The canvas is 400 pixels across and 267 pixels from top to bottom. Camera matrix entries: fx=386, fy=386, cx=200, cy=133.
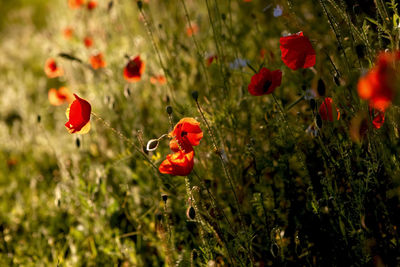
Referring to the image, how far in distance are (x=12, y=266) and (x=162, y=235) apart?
3.41ft

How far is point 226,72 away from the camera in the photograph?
78.3 inches

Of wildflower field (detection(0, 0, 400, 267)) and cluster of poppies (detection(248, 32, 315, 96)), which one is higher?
cluster of poppies (detection(248, 32, 315, 96))

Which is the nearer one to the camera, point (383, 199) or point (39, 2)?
point (383, 199)

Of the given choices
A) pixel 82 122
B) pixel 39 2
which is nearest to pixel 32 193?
pixel 82 122

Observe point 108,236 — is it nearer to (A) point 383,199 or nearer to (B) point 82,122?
(B) point 82,122

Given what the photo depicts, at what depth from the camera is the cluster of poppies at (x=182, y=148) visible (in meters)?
1.17

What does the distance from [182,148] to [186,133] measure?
2.2 inches

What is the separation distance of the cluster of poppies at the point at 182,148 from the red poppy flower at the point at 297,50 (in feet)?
1.30

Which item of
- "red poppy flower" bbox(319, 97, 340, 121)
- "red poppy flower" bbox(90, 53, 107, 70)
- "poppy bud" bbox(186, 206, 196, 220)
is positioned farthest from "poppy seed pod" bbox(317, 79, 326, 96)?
"red poppy flower" bbox(90, 53, 107, 70)

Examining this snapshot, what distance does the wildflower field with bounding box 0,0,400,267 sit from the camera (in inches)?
48.7

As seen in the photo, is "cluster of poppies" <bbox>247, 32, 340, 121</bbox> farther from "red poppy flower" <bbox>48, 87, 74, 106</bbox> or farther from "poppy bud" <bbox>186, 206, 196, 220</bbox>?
"red poppy flower" <bbox>48, 87, 74, 106</bbox>

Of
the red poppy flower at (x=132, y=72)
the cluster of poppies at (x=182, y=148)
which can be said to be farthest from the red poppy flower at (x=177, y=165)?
the red poppy flower at (x=132, y=72)

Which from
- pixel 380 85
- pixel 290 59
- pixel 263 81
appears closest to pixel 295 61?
pixel 290 59

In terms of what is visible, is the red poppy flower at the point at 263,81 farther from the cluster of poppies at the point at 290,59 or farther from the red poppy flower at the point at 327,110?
the red poppy flower at the point at 327,110
